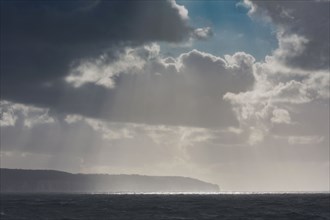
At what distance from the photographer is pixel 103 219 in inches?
3612

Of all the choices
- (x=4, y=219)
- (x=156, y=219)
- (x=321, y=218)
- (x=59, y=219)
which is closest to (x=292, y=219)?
(x=321, y=218)

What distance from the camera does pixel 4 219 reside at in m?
88.9

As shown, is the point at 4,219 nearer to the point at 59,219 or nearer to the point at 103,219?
the point at 59,219

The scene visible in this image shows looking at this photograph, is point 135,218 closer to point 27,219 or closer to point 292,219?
point 27,219

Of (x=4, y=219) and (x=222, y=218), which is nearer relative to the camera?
(x=4, y=219)

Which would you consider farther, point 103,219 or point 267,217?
point 267,217

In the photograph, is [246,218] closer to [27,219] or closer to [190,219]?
[190,219]

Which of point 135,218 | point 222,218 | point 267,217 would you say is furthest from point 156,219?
point 267,217

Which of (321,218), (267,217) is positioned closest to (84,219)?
(267,217)

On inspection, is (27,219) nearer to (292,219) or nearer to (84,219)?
(84,219)

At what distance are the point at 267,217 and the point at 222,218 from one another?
910 cm

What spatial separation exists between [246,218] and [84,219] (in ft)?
92.0

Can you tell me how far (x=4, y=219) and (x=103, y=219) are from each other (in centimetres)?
1621

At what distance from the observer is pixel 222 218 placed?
95.1m
